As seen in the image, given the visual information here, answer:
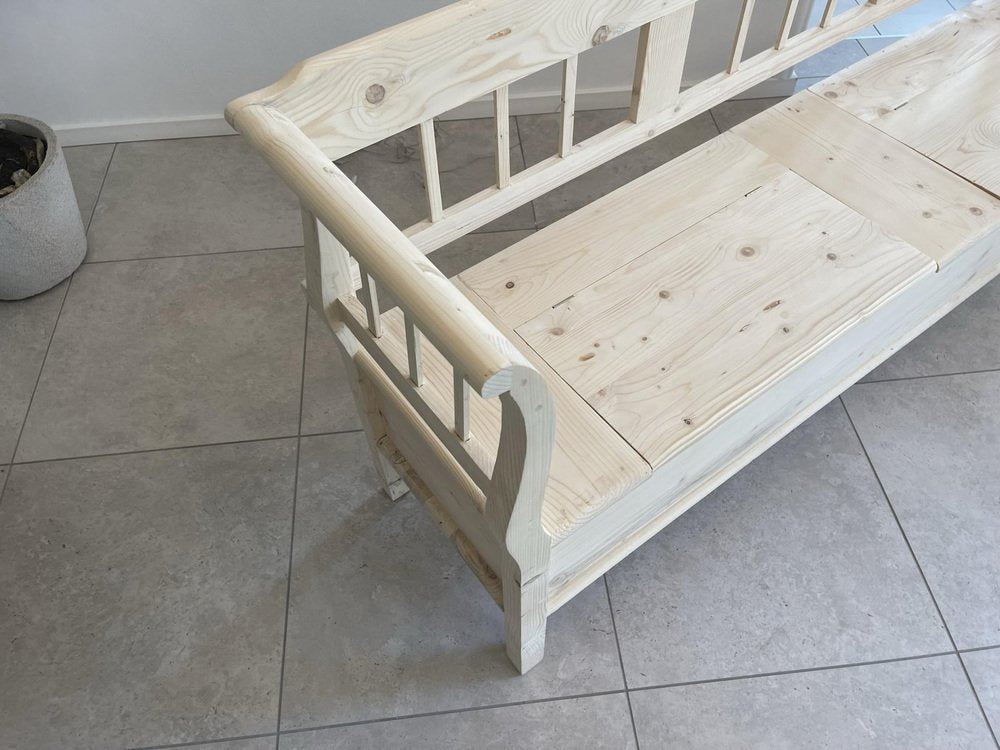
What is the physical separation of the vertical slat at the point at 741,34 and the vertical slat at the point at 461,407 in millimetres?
858

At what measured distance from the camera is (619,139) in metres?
1.35

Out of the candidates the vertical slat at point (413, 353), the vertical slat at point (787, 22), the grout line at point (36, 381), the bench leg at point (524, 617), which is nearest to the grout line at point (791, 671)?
the bench leg at point (524, 617)

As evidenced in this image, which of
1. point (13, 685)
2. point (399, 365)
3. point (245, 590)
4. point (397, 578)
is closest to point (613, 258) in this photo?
point (399, 365)

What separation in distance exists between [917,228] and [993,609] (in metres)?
0.65

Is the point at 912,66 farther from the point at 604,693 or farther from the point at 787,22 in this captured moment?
the point at 604,693

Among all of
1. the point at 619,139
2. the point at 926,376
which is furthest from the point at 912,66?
the point at 619,139

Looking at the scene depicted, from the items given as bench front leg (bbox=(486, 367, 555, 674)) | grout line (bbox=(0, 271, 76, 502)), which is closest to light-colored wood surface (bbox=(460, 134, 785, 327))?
bench front leg (bbox=(486, 367, 555, 674))

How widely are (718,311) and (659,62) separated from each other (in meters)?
0.41

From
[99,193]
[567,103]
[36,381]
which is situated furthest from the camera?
[99,193]

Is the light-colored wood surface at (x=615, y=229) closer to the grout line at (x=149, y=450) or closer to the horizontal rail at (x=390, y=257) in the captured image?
the horizontal rail at (x=390, y=257)

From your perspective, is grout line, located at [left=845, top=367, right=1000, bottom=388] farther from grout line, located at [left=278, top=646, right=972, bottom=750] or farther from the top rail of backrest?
the top rail of backrest

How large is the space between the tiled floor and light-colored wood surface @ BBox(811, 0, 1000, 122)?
1.67 ft

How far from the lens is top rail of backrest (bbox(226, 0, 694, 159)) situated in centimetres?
99

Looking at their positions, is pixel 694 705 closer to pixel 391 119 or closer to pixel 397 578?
pixel 397 578
